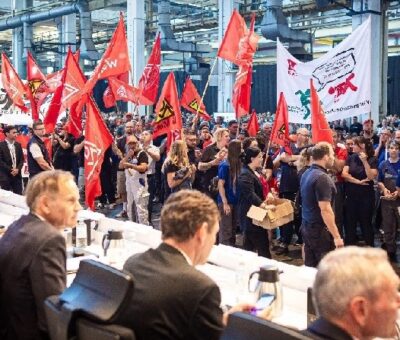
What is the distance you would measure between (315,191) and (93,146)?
257 centimetres

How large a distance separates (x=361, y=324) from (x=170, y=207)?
3.42 feet

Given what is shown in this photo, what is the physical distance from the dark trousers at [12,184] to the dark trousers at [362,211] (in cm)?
482

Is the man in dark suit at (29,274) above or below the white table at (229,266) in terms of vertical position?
above

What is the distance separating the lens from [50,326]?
2402 millimetres

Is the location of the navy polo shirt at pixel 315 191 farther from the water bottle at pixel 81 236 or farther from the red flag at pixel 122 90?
the red flag at pixel 122 90

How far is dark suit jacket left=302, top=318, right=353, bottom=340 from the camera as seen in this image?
6.18ft

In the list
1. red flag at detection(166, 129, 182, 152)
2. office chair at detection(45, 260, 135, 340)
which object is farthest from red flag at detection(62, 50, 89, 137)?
office chair at detection(45, 260, 135, 340)

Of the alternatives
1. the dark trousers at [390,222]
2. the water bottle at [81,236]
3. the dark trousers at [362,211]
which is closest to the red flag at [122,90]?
the dark trousers at [362,211]

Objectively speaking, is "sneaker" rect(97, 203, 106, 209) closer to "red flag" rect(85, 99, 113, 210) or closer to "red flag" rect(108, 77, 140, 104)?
"red flag" rect(108, 77, 140, 104)

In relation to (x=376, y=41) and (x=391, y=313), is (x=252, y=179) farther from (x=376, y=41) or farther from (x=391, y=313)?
(x=376, y=41)

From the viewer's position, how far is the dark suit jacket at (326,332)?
1.88 metres

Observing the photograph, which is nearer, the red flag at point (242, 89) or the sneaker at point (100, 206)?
the red flag at point (242, 89)

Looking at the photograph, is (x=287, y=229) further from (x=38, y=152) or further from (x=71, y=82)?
(x=38, y=152)

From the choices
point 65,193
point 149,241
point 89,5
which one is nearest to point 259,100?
point 89,5
